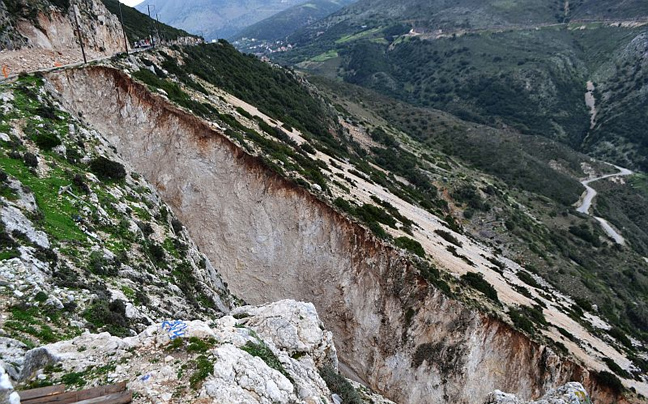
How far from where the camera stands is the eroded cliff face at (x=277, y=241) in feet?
75.7

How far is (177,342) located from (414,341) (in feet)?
55.3

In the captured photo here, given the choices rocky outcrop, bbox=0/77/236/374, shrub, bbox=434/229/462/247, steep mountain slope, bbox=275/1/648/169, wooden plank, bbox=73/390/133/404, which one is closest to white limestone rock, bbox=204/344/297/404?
wooden plank, bbox=73/390/133/404

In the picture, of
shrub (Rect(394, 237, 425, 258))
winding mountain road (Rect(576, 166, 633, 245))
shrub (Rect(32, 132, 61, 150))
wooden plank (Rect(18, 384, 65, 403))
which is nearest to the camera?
wooden plank (Rect(18, 384, 65, 403))

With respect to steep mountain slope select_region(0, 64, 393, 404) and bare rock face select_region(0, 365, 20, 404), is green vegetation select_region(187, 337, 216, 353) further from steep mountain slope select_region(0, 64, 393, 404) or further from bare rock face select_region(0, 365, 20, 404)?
bare rock face select_region(0, 365, 20, 404)

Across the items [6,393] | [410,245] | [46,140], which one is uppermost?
[46,140]

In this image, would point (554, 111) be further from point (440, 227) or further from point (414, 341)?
point (414, 341)

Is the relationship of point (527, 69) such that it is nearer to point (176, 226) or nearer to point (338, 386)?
point (176, 226)

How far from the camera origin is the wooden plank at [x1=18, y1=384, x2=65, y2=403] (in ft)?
24.4

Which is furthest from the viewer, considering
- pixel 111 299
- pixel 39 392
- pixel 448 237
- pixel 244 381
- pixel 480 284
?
pixel 448 237

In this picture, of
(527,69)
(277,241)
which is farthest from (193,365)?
(527,69)

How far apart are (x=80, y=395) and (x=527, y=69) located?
15381 centimetres

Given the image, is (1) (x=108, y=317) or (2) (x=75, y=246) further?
(2) (x=75, y=246)

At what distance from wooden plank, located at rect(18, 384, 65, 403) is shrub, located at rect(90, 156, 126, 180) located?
46.0ft

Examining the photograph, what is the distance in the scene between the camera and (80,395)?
25.3 ft
